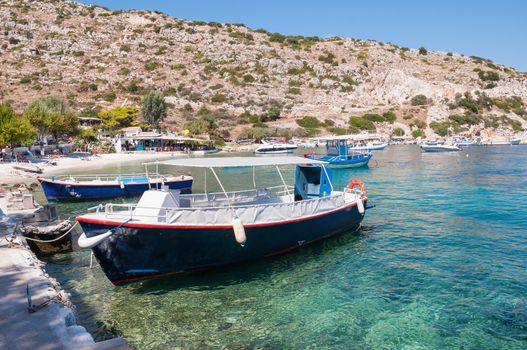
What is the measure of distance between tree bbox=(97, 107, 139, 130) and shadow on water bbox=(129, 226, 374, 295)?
7333cm

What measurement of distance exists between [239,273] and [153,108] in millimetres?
76123

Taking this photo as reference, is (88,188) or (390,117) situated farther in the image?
(390,117)

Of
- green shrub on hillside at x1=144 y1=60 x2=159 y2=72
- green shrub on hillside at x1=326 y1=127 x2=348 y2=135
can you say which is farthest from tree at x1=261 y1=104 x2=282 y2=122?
green shrub on hillside at x1=144 y1=60 x2=159 y2=72

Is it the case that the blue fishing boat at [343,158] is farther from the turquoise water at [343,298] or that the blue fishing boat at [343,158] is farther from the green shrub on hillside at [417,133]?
the green shrub on hillside at [417,133]

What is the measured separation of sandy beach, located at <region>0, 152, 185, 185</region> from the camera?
3950cm

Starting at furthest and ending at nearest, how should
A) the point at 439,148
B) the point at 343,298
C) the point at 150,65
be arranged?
1. the point at 150,65
2. the point at 439,148
3. the point at 343,298

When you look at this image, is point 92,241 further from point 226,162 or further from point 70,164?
point 70,164

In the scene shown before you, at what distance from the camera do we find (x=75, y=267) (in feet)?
45.0

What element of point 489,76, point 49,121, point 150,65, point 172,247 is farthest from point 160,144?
point 489,76

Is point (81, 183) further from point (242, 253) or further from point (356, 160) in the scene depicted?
point (356, 160)

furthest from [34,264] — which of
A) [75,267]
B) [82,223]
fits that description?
[75,267]

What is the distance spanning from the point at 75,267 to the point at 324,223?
9212 millimetres

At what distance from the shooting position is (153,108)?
83562mm

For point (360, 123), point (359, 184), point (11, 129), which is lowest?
point (359, 184)
